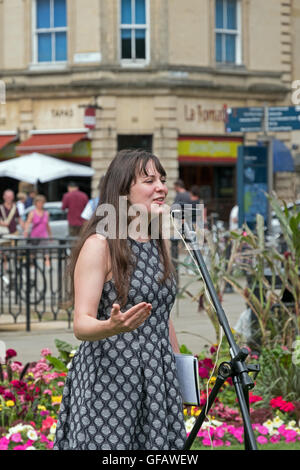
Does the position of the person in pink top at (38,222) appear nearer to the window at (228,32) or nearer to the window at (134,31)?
the window at (134,31)

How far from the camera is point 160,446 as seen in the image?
12.1ft

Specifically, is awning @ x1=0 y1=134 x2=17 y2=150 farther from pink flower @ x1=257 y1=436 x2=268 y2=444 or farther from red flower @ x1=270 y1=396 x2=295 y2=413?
pink flower @ x1=257 y1=436 x2=268 y2=444

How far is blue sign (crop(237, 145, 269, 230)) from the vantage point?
16781 millimetres

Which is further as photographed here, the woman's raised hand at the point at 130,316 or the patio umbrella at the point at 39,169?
the patio umbrella at the point at 39,169

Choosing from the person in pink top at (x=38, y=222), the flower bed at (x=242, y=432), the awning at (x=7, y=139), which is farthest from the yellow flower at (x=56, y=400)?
the awning at (x=7, y=139)

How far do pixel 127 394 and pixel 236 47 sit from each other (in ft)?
86.5

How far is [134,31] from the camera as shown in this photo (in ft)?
Answer: 91.4

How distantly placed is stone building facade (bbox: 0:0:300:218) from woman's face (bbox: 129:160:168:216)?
23.2 meters

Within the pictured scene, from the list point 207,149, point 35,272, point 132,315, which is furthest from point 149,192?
point 207,149

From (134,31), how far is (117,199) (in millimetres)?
24730

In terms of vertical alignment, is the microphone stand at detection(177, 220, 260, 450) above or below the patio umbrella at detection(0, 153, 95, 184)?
below

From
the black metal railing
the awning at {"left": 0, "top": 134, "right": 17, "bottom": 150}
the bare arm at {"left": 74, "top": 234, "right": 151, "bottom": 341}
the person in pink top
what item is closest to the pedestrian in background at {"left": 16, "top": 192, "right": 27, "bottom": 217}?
the person in pink top

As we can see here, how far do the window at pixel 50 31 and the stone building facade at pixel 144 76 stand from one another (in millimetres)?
29

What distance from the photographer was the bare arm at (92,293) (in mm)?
3293
